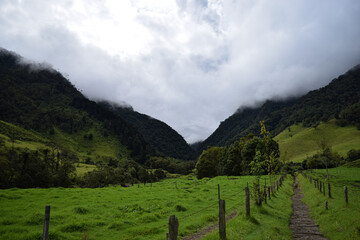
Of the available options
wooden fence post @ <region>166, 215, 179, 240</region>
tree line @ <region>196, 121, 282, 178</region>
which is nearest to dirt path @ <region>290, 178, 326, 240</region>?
wooden fence post @ <region>166, 215, 179, 240</region>

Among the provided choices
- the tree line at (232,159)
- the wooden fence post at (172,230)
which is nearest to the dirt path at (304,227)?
the wooden fence post at (172,230)

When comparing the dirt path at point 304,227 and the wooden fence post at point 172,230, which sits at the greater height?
the wooden fence post at point 172,230

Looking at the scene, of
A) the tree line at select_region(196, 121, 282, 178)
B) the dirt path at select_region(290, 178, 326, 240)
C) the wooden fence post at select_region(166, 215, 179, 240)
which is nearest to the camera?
the wooden fence post at select_region(166, 215, 179, 240)

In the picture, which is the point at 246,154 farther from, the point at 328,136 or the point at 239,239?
the point at 328,136

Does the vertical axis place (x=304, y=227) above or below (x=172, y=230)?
below

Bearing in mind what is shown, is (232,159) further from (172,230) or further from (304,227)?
(172,230)

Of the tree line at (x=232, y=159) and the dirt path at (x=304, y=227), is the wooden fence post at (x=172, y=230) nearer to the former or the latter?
the dirt path at (x=304, y=227)

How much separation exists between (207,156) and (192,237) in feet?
271

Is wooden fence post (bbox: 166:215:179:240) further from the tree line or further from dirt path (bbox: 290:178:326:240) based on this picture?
the tree line

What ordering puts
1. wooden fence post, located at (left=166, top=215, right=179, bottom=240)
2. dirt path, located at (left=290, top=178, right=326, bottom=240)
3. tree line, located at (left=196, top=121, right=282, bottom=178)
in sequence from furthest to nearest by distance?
1. tree line, located at (left=196, top=121, right=282, bottom=178)
2. dirt path, located at (left=290, top=178, right=326, bottom=240)
3. wooden fence post, located at (left=166, top=215, right=179, bottom=240)

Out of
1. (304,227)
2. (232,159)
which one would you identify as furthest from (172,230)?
(232,159)

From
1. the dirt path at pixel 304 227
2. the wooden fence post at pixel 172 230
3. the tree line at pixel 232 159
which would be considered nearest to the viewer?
the wooden fence post at pixel 172 230

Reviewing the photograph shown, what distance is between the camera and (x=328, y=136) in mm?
196125

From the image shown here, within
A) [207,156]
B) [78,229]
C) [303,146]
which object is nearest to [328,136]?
[303,146]
